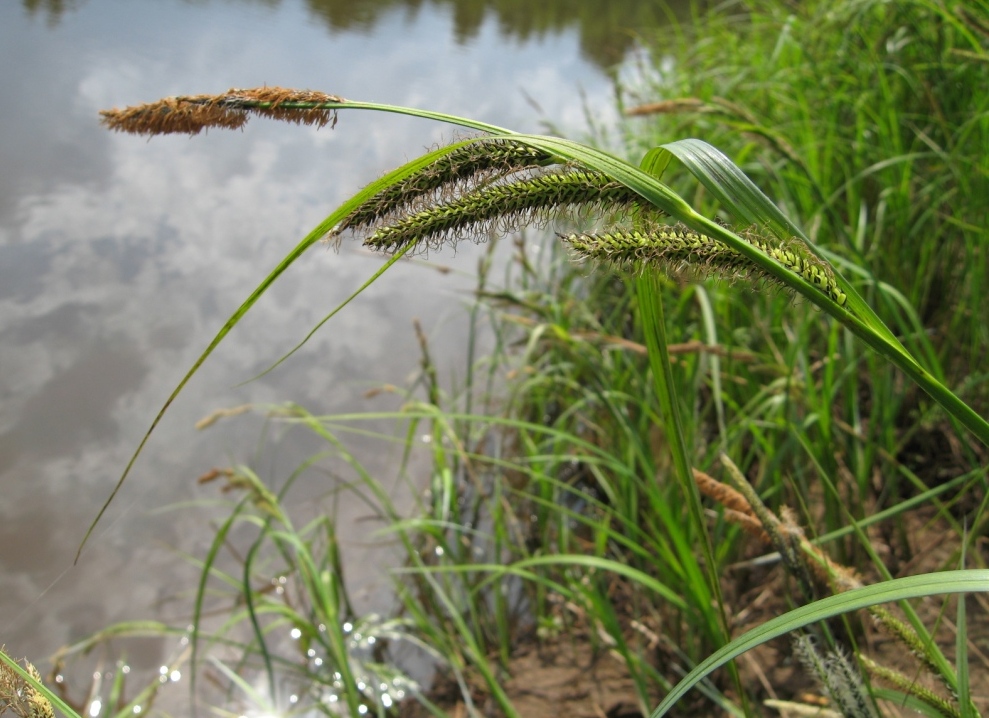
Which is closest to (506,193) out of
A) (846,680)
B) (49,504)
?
(846,680)

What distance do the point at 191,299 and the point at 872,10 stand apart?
301cm

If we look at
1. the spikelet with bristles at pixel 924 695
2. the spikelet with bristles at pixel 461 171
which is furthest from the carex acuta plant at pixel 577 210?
the spikelet with bristles at pixel 924 695

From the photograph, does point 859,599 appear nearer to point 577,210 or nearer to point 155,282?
point 577,210

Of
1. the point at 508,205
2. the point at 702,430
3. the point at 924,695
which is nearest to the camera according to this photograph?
the point at 508,205

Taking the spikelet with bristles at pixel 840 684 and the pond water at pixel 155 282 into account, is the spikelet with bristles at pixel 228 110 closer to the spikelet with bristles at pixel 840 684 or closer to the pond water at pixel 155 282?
the spikelet with bristles at pixel 840 684

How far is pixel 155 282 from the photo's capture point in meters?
3.13

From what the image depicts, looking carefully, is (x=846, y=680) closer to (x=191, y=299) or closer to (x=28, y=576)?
(x=28, y=576)

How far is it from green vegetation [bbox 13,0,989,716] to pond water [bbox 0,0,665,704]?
0.97 ft

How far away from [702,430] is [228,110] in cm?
192

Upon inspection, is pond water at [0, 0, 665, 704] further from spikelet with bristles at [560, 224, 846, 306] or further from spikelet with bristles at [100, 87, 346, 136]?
spikelet with bristles at [560, 224, 846, 306]

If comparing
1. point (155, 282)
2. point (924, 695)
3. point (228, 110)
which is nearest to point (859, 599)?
point (924, 695)

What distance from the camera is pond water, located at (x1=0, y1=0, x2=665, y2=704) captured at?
2160mm

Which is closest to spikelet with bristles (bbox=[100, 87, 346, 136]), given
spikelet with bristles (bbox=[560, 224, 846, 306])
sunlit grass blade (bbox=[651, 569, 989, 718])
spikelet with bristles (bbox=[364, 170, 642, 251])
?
spikelet with bristles (bbox=[364, 170, 642, 251])

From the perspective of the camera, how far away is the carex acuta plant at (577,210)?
1.80 feet
